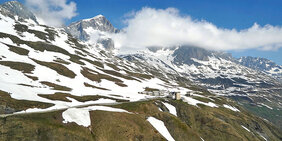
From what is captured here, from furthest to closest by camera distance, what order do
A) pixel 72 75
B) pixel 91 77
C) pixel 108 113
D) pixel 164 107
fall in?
1. pixel 91 77
2. pixel 72 75
3. pixel 164 107
4. pixel 108 113

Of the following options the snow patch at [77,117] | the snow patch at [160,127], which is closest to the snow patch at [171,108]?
the snow patch at [160,127]

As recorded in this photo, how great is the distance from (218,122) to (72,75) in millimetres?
97055

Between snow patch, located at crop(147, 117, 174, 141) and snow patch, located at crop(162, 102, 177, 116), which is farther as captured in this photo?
snow patch, located at crop(162, 102, 177, 116)

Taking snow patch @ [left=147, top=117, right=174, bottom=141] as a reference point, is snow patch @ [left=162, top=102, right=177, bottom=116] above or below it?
above

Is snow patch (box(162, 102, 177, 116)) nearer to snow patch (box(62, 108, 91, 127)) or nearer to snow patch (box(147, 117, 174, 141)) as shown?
snow patch (box(147, 117, 174, 141))

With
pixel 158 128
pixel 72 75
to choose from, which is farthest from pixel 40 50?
pixel 158 128

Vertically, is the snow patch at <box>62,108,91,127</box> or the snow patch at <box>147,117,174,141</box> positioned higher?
the snow patch at <box>62,108,91,127</box>

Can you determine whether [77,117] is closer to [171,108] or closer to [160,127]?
[160,127]

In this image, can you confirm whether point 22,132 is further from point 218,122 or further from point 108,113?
point 218,122

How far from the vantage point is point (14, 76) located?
3964 inches

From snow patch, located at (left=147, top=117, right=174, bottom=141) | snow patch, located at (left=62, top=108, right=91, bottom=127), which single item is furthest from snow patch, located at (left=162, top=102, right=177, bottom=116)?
snow patch, located at (left=62, top=108, right=91, bottom=127)

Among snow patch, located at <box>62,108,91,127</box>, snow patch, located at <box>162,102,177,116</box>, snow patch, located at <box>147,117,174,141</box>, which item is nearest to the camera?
snow patch, located at <box>62,108,91,127</box>

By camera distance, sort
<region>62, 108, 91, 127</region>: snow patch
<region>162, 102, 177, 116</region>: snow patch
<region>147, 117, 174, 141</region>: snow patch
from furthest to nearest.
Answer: <region>162, 102, 177, 116</region>: snow patch
<region>147, 117, 174, 141</region>: snow patch
<region>62, 108, 91, 127</region>: snow patch

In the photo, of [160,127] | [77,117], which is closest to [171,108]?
[160,127]
